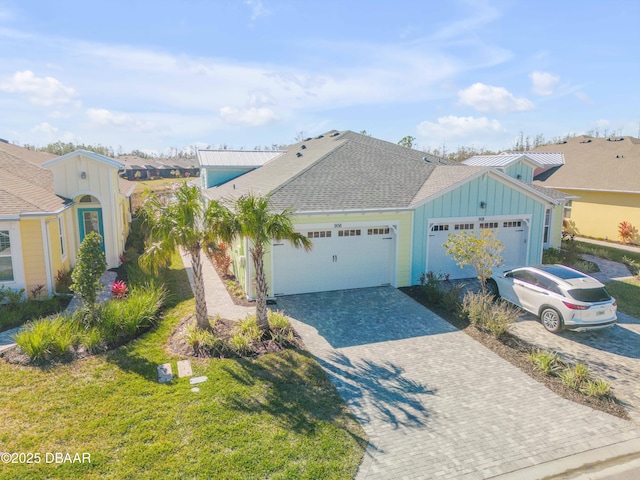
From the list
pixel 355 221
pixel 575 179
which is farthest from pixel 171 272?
pixel 575 179

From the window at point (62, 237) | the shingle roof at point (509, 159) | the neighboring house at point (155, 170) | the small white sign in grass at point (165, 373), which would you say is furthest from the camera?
the neighboring house at point (155, 170)

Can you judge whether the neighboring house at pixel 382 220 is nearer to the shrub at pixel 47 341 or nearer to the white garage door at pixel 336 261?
the white garage door at pixel 336 261

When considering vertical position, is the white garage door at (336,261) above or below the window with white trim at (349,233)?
below

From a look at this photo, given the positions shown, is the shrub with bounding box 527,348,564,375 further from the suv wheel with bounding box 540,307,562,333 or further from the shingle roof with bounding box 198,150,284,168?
the shingle roof with bounding box 198,150,284,168

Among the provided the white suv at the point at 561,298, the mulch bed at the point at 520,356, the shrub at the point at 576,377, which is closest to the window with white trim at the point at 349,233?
the mulch bed at the point at 520,356

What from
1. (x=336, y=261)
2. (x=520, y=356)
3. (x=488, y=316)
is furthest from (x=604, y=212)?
(x=520, y=356)

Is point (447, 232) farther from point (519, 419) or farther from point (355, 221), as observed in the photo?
point (519, 419)
